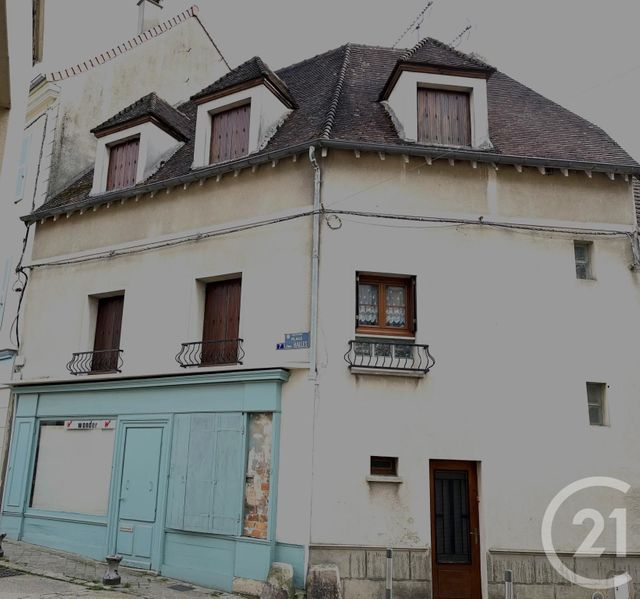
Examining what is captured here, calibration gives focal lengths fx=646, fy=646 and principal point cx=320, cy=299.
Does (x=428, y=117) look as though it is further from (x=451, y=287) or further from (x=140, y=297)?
(x=140, y=297)

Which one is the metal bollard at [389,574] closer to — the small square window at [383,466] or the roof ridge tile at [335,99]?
the small square window at [383,466]

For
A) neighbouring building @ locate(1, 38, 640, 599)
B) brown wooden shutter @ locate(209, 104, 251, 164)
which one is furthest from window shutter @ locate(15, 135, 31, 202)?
brown wooden shutter @ locate(209, 104, 251, 164)

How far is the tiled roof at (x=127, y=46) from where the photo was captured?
14930 mm

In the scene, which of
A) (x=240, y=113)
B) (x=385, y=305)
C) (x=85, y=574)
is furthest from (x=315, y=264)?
(x=85, y=574)

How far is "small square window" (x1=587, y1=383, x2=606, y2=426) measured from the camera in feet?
33.8

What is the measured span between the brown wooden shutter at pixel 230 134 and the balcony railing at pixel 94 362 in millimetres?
4140

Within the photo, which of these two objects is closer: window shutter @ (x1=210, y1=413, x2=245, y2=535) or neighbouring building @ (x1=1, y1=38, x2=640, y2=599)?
neighbouring building @ (x1=1, y1=38, x2=640, y2=599)

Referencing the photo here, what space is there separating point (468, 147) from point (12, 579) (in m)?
9.81

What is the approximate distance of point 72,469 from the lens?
39.5 ft

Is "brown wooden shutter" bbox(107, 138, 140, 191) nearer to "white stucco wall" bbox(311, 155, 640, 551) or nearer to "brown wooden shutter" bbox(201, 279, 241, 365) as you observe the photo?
"brown wooden shutter" bbox(201, 279, 241, 365)

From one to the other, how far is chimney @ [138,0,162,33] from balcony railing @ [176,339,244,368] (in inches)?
422

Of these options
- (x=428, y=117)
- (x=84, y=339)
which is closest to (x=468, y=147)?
(x=428, y=117)

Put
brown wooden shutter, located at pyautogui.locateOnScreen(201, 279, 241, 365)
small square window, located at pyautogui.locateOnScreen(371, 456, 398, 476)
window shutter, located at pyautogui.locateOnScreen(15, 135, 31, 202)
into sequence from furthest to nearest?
window shutter, located at pyautogui.locateOnScreen(15, 135, 31, 202), brown wooden shutter, located at pyautogui.locateOnScreen(201, 279, 241, 365), small square window, located at pyautogui.locateOnScreen(371, 456, 398, 476)

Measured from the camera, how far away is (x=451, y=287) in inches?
408
